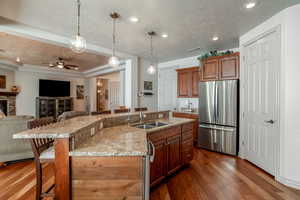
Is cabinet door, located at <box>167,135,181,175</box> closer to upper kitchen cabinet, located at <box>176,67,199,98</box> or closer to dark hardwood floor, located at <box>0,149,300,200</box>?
dark hardwood floor, located at <box>0,149,300,200</box>

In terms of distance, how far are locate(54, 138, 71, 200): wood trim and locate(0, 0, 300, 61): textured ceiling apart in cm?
197

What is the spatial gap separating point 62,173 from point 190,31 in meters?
3.15

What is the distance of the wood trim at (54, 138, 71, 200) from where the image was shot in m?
1.23

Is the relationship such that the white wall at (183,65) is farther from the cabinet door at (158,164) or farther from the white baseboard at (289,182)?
the cabinet door at (158,164)

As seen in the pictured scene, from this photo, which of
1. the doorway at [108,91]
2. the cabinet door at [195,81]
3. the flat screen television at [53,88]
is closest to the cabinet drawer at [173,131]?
the cabinet door at [195,81]

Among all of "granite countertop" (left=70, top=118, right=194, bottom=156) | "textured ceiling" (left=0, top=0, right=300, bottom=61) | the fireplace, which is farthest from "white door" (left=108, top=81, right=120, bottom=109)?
"granite countertop" (left=70, top=118, right=194, bottom=156)

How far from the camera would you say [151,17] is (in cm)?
239

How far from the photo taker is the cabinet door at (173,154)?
2.22m

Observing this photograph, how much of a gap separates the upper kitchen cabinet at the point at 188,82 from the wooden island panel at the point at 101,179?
11.6 ft

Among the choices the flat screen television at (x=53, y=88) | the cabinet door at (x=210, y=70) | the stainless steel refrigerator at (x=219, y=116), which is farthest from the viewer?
the flat screen television at (x=53, y=88)

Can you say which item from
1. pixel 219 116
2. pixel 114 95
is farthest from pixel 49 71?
pixel 219 116

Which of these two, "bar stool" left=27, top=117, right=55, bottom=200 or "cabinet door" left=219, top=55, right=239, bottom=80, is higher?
"cabinet door" left=219, top=55, right=239, bottom=80

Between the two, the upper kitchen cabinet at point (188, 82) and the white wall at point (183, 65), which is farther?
the white wall at point (183, 65)

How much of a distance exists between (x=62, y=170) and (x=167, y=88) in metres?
4.50
